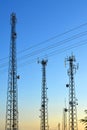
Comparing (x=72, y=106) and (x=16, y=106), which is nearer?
(x=16, y=106)

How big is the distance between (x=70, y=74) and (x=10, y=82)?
47.5 feet

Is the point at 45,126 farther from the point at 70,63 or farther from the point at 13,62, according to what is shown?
the point at 13,62

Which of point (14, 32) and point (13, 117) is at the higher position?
point (14, 32)

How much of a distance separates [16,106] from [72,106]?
13.0 meters

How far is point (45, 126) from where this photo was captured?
85250mm

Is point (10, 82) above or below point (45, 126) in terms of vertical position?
above

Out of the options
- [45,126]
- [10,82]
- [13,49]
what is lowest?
[45,126]

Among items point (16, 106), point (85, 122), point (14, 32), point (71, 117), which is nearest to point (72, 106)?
point (71, 117)

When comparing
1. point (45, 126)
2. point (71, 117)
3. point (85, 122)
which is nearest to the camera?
point (85, 122)

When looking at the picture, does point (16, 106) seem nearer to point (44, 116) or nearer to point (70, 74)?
point (70, 74)

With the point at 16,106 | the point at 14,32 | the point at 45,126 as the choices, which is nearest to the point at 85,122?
the point at 16,106

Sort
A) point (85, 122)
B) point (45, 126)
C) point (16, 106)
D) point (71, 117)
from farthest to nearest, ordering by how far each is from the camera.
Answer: point (45, 126) < point (71, 117) < point (16, 106) < point (85, 122)

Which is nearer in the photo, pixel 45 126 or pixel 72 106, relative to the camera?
pixel 72 106

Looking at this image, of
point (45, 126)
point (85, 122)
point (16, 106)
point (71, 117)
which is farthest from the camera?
point (45, 126)
